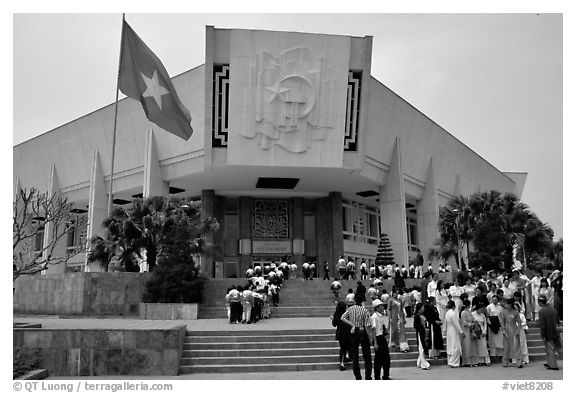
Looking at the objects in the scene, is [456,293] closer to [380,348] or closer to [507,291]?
[507,291]

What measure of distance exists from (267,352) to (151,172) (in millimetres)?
20601

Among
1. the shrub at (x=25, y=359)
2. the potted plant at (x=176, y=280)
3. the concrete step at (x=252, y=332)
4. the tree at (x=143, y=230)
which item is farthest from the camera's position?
the tree at (x=143, y=230)

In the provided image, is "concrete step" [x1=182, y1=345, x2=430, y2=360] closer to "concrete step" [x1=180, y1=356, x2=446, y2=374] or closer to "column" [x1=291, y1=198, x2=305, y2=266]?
"concrete step" [x1=180, y1=356, x2=446, y2=374]

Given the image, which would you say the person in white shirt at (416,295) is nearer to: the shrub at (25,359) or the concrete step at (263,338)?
the concrete step at (263,338)

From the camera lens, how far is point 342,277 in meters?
24.2

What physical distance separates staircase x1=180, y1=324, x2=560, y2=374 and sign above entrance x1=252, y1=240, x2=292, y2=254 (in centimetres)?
2064

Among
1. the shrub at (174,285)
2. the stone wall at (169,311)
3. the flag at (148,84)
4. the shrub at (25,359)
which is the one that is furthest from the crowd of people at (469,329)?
the flag at (148,84)

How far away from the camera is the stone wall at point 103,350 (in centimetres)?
990

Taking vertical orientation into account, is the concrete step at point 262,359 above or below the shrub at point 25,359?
below

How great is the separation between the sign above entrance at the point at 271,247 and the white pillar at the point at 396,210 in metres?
6.21

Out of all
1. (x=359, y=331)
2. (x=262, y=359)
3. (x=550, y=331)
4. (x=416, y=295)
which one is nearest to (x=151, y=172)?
(x=416, y=295)

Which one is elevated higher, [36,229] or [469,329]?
[36,229]

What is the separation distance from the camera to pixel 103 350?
1000 cm

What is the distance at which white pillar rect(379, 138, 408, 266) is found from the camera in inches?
Result: 1241
